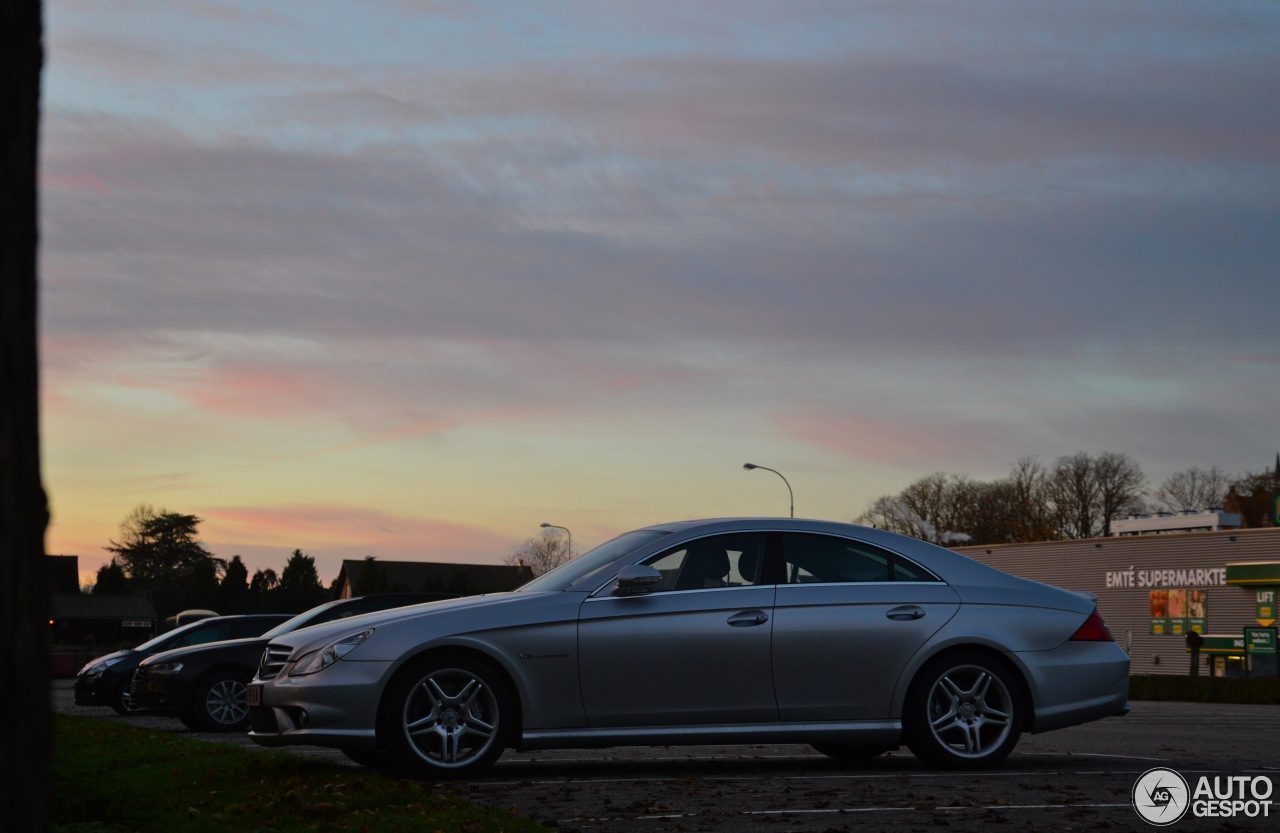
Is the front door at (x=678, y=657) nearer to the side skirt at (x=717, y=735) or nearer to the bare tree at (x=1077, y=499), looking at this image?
the side skirt at (x=717, y=735)

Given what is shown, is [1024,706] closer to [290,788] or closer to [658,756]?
[658,756]

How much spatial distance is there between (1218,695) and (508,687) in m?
30.1

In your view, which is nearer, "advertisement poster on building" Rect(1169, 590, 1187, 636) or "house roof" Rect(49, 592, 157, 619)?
"advertisement poster on building" Rect(1169, 590, 1187, 636)

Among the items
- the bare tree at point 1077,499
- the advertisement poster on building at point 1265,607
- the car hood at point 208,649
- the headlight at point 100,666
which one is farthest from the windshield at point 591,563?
the bare tree at point 1077,499

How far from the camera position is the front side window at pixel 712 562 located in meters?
9.39

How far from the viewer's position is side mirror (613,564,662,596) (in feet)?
29.3

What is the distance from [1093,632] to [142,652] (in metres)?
15.1

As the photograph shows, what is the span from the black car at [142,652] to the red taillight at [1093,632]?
39.2 feet

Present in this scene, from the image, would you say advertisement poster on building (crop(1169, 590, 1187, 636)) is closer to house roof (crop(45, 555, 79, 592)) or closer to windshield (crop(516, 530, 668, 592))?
windshield (crop(516, 530, 668, 592))

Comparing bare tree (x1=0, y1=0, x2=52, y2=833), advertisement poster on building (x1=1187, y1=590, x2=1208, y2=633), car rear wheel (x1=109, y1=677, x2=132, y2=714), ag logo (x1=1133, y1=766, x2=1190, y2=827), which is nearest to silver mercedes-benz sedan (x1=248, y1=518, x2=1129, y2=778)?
ag logo (x1=1133, y1=766, x2=1190, y2=827)

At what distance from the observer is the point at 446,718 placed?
880 cm

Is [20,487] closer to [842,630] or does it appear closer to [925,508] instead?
[842,630]

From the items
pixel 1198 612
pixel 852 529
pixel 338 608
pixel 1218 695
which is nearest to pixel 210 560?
pixel 1198 612

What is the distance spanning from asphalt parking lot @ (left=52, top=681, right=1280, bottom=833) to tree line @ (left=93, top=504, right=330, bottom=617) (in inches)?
Result: 3653
